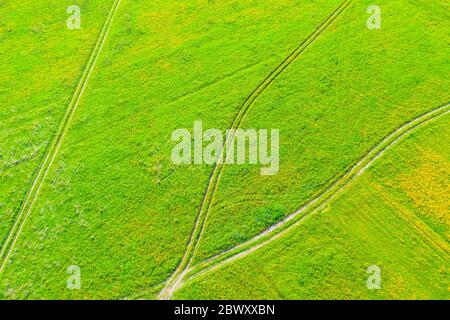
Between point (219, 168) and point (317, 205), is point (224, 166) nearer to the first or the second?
point (219, 168)

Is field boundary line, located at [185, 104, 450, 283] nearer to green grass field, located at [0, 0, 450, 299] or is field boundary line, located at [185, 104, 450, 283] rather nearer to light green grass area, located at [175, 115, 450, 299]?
green grass field, located at [0, 0, 450, 299]

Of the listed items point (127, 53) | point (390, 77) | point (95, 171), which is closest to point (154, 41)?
point (127, 53)

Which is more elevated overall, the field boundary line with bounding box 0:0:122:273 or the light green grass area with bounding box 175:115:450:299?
the field boundary line with bounding box 0:0:122:273

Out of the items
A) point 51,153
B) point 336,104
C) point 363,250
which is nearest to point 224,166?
point 336,104

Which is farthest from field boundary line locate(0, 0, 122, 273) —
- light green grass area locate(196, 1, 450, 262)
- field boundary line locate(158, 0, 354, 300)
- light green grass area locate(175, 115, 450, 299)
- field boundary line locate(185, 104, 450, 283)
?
light green grass area locate(196, 1, 450, 262)

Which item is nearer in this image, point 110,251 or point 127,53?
point 110,251
